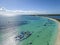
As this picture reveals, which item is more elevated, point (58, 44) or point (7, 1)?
point (7, 1)

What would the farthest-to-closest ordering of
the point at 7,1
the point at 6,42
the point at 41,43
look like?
the point at 7,1
the point at 6,42
the point at 41,43

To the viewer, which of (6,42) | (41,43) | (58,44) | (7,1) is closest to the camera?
(58,44)

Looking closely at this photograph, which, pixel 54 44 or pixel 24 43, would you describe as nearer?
pixel 54 44

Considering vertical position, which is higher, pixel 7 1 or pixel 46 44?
pixel 7 1

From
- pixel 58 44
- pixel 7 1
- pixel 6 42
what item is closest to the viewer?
pixel 58 44

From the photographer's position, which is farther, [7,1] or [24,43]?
[7,1]

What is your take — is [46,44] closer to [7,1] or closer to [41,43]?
[41,43]

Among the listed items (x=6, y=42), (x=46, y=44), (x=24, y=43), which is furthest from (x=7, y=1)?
(x=46, y=44)

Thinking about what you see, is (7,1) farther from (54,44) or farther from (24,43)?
(54,44)

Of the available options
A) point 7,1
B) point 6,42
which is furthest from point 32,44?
point 7,1
